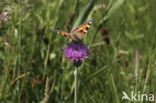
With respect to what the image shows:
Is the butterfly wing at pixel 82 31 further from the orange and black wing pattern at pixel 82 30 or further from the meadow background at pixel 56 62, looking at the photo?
the meadow background at pixel 56 62

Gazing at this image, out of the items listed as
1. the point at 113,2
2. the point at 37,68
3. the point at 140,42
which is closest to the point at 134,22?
the point at 140,42

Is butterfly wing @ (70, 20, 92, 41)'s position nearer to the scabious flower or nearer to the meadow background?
the scabious flower

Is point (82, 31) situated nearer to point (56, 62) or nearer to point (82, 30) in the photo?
point (82, 30)

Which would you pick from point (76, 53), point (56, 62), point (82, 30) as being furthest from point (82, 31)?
point (56, 62)

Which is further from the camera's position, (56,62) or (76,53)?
(56,62)

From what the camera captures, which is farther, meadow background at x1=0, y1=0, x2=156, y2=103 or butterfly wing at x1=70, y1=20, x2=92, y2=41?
meadow background at x1=0, y1=0, x2=156, y2=103

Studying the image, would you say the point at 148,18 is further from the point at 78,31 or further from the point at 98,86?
the point at 78,31

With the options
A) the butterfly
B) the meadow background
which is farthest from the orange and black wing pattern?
the meadow background

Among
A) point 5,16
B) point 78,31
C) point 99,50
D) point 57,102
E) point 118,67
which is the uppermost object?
point 5,16
